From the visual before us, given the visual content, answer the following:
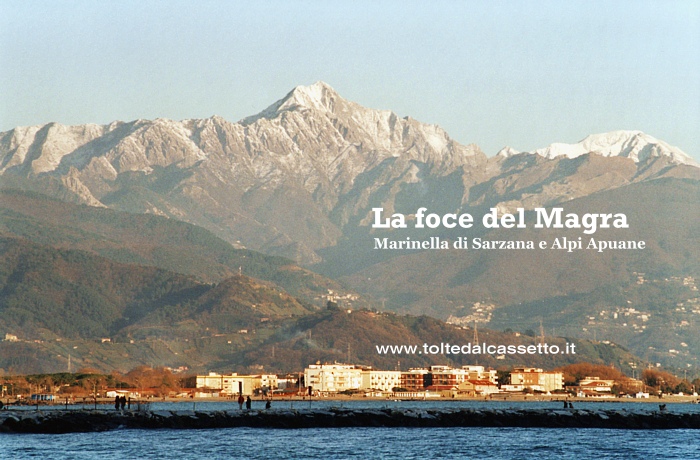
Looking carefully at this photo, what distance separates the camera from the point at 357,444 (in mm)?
103375

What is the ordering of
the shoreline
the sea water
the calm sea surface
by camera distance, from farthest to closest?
1. the shoreline
2. the calm sea surface
3. the sea water

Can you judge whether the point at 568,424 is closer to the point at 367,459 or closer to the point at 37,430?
the point at 367,459

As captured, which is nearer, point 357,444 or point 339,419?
point 357,444

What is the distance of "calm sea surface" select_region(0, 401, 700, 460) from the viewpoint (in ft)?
313

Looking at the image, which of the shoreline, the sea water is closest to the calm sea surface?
the sea water

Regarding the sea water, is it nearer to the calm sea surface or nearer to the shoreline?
the calm sea surface

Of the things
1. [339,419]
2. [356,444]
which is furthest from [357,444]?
[339,419]

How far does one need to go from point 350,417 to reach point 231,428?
1105 cm

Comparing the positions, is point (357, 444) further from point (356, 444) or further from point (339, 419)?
point (339, 419)

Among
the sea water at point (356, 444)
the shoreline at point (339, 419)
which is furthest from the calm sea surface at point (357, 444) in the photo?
the shoreline at point (339, 419)

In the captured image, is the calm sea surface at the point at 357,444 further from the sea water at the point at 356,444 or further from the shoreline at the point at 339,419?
the shoreline at the point at 339,419

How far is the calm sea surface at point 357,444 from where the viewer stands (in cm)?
9544

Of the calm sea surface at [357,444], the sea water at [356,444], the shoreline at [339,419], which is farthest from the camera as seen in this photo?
the shoreline at [339,419]

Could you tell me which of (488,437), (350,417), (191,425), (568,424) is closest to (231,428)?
(191,425)
